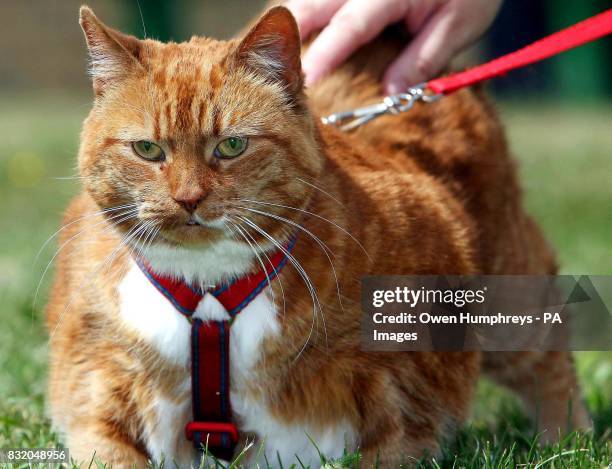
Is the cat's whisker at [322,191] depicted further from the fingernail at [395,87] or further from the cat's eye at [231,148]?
the fingernail at [395,87]

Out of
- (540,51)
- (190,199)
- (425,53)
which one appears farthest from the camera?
(425,53)

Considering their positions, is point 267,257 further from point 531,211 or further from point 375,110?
point 531,211

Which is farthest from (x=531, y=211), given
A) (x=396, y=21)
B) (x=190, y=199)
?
(x=190, y=199)

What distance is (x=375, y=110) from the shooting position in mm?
2711

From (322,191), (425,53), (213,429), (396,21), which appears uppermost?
(396,21)

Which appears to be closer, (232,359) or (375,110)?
(232,359)

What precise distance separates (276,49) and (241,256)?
0.47 m

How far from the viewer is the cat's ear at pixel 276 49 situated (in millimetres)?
2023

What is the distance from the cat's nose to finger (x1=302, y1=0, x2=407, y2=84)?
1027 millimetres

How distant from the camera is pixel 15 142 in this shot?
26.5 ft

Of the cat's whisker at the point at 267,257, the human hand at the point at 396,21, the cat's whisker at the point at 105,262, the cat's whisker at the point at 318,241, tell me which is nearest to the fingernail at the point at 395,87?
the human hand at the point at 396,21

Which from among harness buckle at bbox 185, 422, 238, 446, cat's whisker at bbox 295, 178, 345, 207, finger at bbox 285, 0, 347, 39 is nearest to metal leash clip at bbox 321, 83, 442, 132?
finger at bbox 285, 0, 347, 39

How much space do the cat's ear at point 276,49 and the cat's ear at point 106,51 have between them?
0.78 feet

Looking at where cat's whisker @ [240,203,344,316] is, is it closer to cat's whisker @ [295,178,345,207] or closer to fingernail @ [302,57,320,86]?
cat's whisker @ [295,178,345,207]
